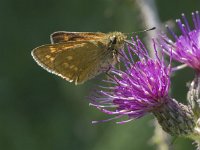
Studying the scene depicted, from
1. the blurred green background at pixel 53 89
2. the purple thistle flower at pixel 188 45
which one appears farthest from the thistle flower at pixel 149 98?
the blurred green background at pixel 53 89

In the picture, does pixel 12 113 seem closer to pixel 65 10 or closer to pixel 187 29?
pixel 65 10

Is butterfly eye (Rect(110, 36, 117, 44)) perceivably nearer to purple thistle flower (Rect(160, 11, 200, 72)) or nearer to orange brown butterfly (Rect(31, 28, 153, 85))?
Result: orange brown butterfly (Rect(31, 28, 153, 85))

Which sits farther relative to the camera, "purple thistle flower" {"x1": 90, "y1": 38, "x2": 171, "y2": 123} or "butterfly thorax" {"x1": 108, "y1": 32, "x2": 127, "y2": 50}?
"butterfly thorax" {"x1": 108, "y1": 32, "x2": 127, "y2": 50}

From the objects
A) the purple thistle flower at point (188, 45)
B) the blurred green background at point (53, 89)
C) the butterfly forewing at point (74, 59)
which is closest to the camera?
the purple thistle flower at point (188, 45)

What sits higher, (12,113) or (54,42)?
(54,42)

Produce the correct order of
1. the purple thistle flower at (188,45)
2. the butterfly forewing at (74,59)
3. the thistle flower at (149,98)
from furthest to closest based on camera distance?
the butterfly forewing at (74,59), the purple thistle flower at (188,45), the thistle flower at (149,98)

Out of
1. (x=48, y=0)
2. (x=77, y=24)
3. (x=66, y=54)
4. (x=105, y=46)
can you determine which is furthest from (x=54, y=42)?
→ (x=48, y=0)

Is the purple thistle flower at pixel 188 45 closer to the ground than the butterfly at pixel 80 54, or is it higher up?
closer to the ground

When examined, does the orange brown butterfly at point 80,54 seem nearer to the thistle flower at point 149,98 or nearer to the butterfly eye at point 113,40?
the butterfly eye at point 113,40

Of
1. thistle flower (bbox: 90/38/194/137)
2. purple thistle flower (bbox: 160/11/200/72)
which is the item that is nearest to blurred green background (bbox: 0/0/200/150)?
purple thistle flower (bbox: 160/11/200/72)
